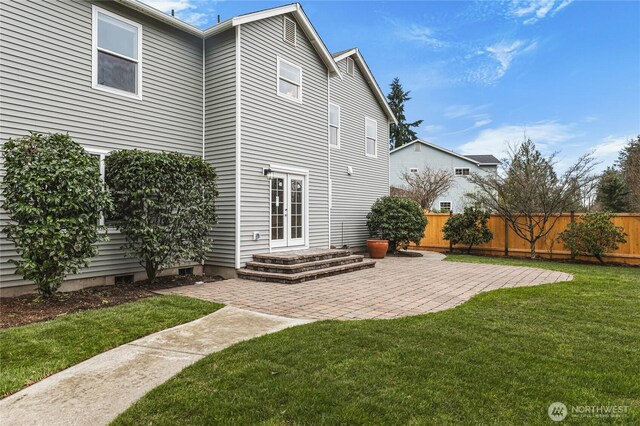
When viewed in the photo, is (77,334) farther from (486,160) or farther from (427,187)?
(486,160)

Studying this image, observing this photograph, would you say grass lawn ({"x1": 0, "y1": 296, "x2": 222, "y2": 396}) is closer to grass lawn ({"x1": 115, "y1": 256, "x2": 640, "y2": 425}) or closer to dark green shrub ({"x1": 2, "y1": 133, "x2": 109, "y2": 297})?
dark green shrub ({"x1": 2, "y1": 133, "x2": 109, "y2": 297})

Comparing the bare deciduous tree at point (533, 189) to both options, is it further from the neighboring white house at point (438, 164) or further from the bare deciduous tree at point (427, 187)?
the neighboring white house at point (438, 164)

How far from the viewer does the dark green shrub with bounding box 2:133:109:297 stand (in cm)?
554

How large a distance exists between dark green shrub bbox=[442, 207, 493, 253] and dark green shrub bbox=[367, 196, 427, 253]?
1.79m

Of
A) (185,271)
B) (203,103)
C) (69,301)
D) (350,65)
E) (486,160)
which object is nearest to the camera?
(69,301)

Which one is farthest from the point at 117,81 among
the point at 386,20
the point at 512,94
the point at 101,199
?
the point at 512,94

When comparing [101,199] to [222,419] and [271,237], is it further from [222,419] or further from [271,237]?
[222,419]

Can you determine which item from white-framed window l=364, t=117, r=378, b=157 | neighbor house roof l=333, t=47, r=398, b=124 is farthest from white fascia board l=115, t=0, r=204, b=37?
white-framed window l=364, t=117, r=378, b=157

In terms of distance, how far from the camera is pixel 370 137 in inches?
574

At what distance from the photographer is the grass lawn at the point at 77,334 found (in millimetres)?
3431

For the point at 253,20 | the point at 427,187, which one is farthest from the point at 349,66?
the point at 427,187

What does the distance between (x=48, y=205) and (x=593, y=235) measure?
13653mm

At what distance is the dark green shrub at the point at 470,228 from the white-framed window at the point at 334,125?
18.2 ft

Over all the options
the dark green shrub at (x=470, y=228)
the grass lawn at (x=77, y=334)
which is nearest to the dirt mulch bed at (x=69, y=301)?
the grass lawn at (x=77, y=334)
